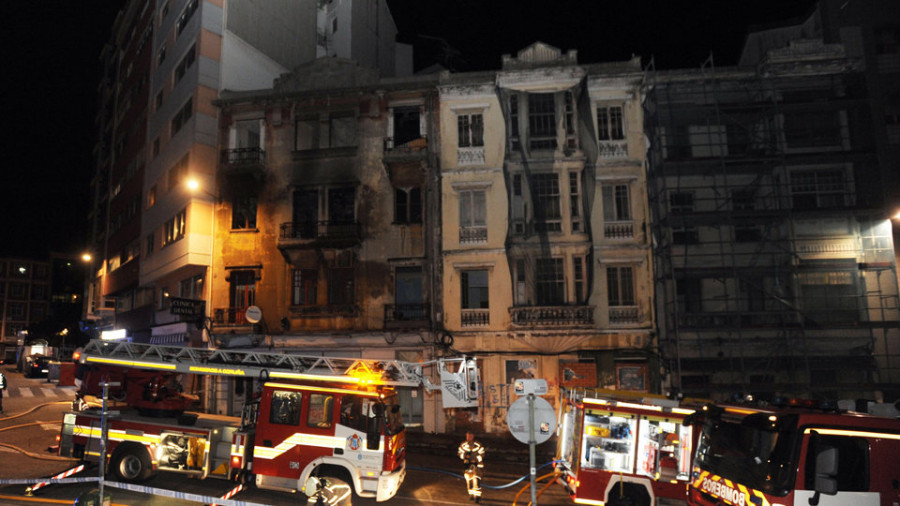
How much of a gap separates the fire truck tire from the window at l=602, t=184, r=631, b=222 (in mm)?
19932

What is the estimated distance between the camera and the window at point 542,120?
2611cm

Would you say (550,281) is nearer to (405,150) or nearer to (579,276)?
(579,276)

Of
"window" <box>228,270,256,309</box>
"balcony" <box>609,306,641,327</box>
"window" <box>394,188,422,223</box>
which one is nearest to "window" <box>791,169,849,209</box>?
"balcony" <box>609,306,641,327</box>

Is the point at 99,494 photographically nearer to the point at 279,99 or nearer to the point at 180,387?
the point at 180,387

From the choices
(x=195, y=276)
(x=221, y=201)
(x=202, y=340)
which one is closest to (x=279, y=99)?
(x=221, y=201)

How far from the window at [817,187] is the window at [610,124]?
7.74m

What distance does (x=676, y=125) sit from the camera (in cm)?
2542

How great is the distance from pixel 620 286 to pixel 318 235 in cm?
1428

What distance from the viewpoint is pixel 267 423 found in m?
13.0

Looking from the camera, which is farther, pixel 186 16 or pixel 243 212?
pixel 186 16

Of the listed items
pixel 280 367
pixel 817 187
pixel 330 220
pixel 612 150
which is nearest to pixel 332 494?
pixel 280 367

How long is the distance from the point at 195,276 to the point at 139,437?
17.5 meters

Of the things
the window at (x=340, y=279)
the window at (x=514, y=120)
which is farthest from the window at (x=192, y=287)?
the window at (x=514, y=120)

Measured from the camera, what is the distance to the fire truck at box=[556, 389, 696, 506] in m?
12.1
